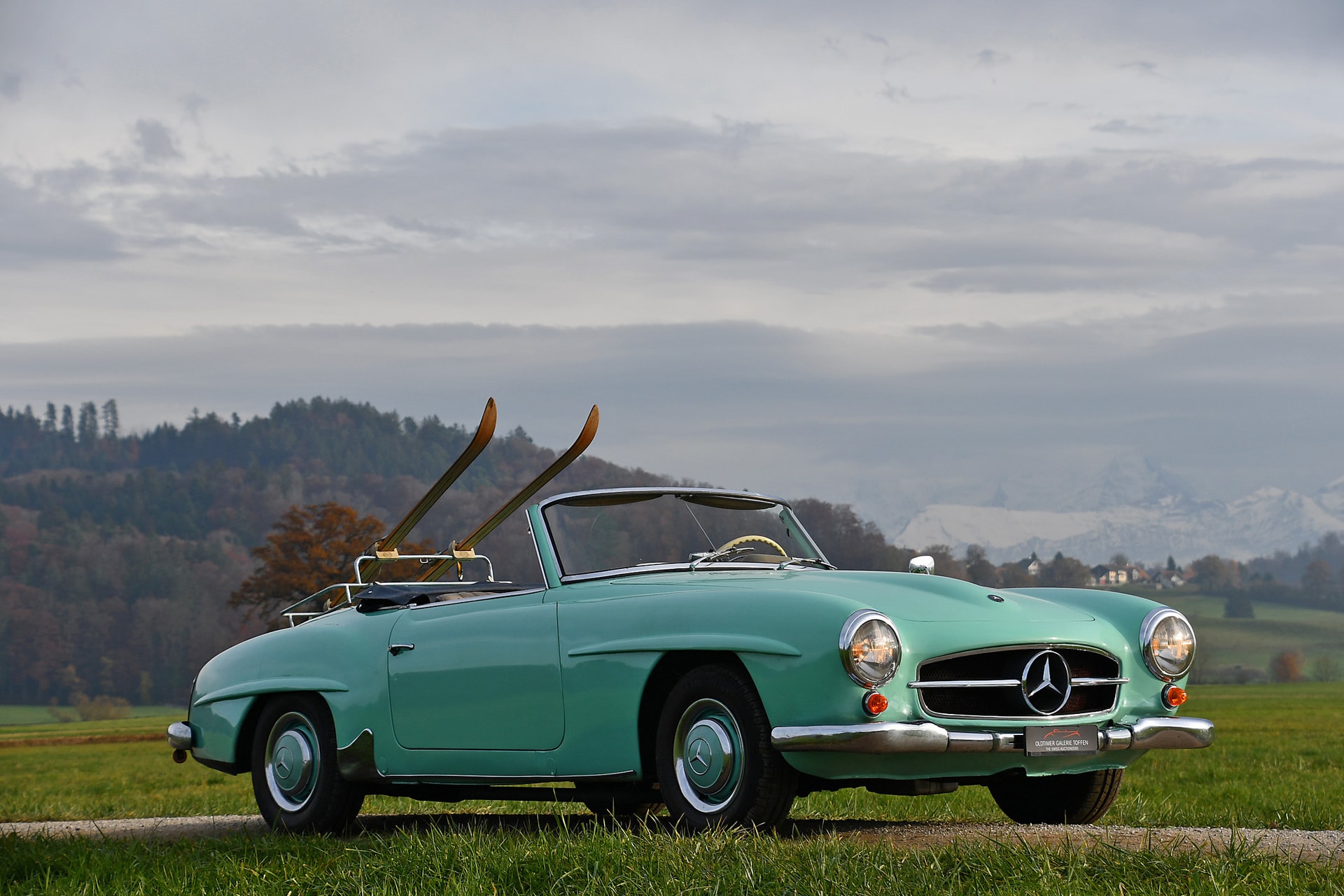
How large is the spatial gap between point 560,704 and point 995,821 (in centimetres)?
210

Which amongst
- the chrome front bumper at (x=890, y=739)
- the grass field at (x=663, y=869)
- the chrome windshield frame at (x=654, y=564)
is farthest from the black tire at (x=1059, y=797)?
the grass field at (x=663, y=869)

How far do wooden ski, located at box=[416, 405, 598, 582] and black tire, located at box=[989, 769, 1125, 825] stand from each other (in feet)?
8.36

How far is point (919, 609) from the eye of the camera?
18.4 feet

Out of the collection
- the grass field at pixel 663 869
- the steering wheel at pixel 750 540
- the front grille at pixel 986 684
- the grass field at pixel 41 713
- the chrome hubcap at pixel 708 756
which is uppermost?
the steering wheel at pixel 750 540

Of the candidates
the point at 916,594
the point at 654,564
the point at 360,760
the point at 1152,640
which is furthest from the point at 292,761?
the point at 1152,640

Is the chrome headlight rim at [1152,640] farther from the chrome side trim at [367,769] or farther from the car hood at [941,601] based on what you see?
the chrome side trim at [367,769]

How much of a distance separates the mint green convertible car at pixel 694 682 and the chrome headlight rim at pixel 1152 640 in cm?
1

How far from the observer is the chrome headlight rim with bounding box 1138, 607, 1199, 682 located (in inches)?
239

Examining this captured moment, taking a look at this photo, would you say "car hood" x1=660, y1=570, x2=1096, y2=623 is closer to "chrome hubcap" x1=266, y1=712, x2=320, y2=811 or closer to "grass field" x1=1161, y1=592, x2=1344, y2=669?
"chrome hubcap" x1=266, y1=712, x2=320, y2=811

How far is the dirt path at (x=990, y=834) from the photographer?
16.7 ft

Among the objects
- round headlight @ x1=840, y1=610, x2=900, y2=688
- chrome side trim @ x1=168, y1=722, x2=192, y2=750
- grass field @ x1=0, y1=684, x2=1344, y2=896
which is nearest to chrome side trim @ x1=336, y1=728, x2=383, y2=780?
grass field @ x1=0, y1=684, x2=1344, y2=896

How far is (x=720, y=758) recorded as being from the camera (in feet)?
18.2

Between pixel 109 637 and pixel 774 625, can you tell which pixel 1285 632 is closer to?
pixel 109 637

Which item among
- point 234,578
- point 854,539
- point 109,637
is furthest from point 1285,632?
point 854,539
